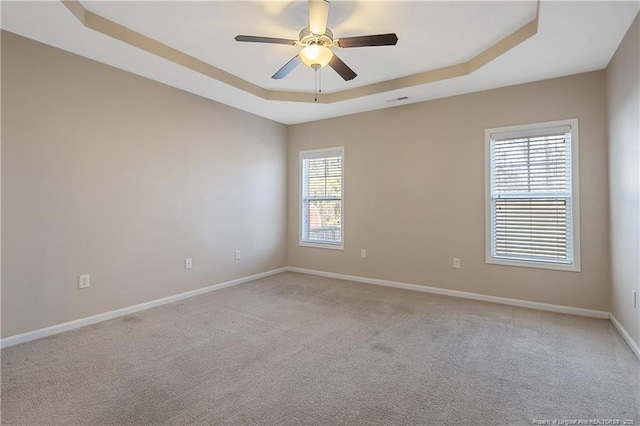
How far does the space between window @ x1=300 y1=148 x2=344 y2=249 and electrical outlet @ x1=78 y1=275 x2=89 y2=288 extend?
324 centimetres

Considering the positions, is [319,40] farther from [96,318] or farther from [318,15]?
[96,318]

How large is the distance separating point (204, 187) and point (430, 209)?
3205 mm

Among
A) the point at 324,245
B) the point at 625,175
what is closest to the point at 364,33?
the point at 625,175

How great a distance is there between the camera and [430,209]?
4.38 meters

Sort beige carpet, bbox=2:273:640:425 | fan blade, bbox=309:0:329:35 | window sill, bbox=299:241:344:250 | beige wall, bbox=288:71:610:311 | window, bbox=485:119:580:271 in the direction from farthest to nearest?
window sill, bbox=299:241:344:250 → window, bbox=485:119:580:271 → beige wall, bbox=288:71:610:311 → fan blade, bbox=309:0:329:35 → beige carpet, bbox=2:273:640:425

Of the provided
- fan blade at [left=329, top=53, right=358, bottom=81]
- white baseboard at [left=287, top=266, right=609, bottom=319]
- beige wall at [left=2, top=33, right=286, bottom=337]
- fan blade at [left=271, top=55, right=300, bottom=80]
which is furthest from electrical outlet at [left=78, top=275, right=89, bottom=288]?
white baseboard at [left=287, top=266, right=609, bottom=319]

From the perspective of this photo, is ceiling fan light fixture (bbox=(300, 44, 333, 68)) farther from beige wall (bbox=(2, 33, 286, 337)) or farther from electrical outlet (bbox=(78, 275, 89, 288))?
electrical outlet (bbox=(78, 275, 89, 288))

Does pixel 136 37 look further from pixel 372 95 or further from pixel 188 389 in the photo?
pixel 188 389

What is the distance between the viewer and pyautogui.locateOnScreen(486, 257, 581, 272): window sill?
3479 mm

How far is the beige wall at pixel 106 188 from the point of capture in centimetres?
270

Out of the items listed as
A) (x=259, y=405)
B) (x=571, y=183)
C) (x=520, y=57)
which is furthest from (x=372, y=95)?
(x=259, y=405)

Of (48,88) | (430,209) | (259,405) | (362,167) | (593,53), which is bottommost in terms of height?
(259,405)

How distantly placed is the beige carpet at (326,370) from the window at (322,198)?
2.02 metres

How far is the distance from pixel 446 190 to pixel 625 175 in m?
1.81
